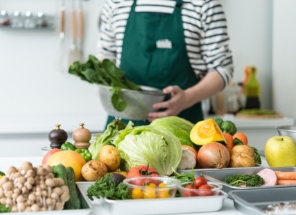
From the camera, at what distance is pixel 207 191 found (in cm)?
117

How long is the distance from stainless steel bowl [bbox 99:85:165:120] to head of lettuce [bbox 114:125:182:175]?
698 millimetres

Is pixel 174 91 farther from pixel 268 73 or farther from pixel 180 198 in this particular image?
pixel 268 73

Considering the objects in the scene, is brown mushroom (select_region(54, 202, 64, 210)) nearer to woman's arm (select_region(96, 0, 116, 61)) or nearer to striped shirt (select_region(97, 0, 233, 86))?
striped shirt (select_region(97, 0, 233, 86))

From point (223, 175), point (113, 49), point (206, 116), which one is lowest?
point (206, 116)

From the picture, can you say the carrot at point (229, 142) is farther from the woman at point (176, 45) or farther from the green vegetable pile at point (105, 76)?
the woman at point (176, 45)

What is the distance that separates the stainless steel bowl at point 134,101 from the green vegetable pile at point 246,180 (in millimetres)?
863

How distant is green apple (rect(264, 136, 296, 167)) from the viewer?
163 centimetres

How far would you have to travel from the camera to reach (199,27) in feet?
8.22

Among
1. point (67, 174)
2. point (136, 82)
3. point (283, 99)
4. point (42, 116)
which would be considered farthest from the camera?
point (283, 99)

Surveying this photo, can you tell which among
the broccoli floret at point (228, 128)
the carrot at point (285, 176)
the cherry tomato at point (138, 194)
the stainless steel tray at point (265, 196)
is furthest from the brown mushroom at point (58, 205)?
the broccoli floret at point (228, 128)

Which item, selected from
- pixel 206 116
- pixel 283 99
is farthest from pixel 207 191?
pixel 283 99

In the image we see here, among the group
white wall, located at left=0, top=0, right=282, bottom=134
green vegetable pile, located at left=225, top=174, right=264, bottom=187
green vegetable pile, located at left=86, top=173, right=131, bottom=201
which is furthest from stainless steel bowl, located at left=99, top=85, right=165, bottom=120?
white wall, located at left=0, top=0, right=282, bottom=134

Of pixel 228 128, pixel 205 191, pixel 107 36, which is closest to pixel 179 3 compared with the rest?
pixel 107 36

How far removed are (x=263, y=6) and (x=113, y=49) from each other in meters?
1.54
